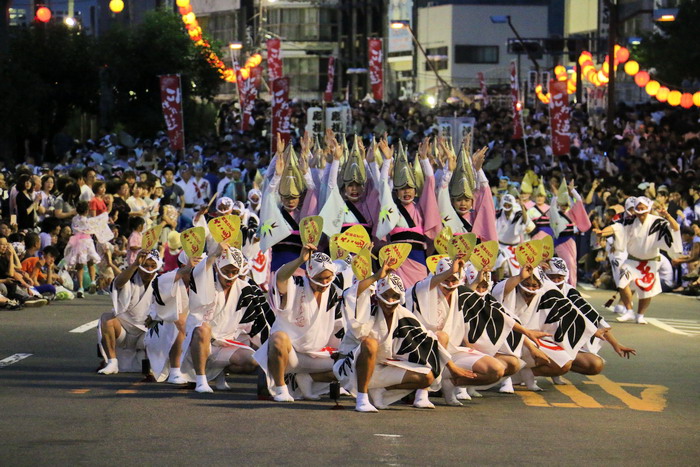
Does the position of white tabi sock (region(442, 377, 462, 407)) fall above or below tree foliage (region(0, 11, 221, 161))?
below

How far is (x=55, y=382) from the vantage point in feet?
40.4

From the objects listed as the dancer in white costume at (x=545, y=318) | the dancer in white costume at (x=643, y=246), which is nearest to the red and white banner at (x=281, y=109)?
the dancer in white costume at (x=643, y=246)

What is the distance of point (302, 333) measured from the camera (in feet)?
37.4

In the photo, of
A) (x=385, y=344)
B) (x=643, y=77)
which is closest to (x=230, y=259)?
(x=385, y=344)

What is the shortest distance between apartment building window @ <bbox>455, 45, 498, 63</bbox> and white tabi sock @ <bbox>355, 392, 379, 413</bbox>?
3014 inches

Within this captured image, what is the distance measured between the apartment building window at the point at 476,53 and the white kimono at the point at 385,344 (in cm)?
7633

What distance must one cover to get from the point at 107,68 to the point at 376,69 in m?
20.4

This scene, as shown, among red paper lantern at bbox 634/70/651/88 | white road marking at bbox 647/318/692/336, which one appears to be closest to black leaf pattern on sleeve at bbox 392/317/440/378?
white road marking at bbox 647/318/692/336

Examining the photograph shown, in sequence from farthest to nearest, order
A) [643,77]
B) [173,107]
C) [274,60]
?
[274,60], [643,77], [173,107]

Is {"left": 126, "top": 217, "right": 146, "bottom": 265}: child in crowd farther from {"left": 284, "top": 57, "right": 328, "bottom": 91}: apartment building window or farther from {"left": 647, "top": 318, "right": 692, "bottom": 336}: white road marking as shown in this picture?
{"left": 284, "top": 57, "right": 328, "bottom": 91}: apartment building window

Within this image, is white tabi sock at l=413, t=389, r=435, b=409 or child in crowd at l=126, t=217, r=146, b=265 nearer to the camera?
white tabi sock at l=413, t=389, r=435, b=409

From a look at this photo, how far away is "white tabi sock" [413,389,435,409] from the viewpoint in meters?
11.2

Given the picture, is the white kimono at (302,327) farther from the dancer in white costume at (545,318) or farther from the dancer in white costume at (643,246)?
the dancer in white costume at (643,246)

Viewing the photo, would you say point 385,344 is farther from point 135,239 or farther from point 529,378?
point 135,239
